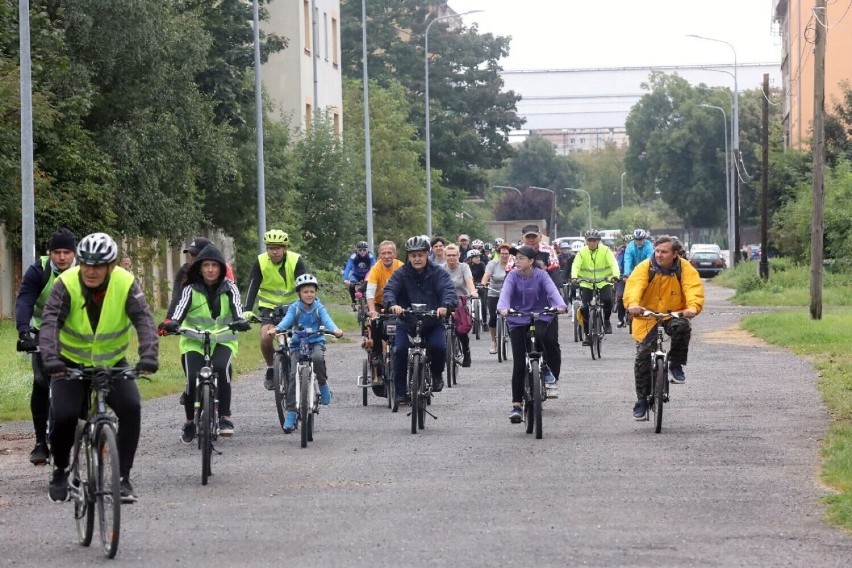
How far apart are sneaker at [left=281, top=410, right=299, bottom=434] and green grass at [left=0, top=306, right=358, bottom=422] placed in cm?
162

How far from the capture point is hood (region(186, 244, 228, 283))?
1280cm

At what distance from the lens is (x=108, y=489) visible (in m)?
8.52

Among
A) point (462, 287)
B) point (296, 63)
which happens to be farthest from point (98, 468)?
point (296, 63)

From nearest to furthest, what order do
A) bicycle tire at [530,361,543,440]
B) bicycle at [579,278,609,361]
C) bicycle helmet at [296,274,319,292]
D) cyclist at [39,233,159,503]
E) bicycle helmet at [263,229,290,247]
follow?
cyclist at [39,233,159,503], bicycle tire at [530,361,543,440], bicycle helmet at [296,274,319,292], bicycle helmet at [263,229,290,247], bicycle at [579,278,609,361]

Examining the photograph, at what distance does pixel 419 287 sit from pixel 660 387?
2.57 m

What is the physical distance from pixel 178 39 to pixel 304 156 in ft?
39.2

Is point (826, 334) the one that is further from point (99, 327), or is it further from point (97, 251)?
point (97, 251)

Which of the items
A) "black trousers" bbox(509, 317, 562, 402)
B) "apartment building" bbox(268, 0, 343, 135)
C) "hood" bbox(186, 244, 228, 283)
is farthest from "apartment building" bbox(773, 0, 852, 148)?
"hood" bbox(186, 244, 228, 283)

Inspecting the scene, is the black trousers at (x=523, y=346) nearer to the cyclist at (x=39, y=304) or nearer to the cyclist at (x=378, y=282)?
the cyclist at (x=378, y=282)

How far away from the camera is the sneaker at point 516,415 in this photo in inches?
571

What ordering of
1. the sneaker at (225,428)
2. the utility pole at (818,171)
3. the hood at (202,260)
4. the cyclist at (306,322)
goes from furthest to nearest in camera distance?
the utility pole at (818,171)
the cyclist at (306,322)
the sneaker at (225,428)
the hood at (202,260)

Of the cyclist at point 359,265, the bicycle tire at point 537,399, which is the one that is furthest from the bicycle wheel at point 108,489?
the cyclist at point 359,265

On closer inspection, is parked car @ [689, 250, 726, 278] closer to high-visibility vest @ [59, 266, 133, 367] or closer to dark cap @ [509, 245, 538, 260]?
dark cap @ [509, 245, 538, 260]

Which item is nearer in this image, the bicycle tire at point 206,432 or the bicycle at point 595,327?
the bicycle tire at point 206,432
